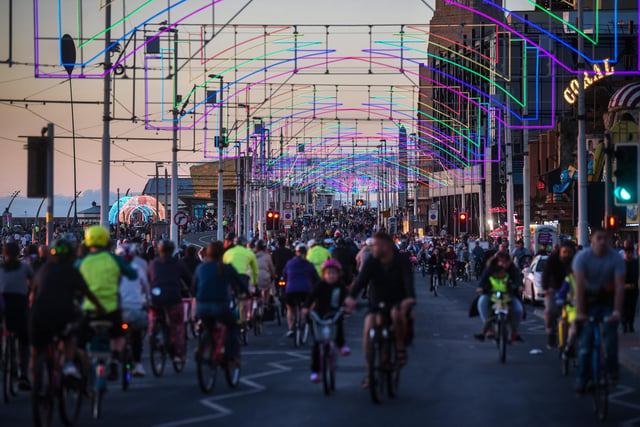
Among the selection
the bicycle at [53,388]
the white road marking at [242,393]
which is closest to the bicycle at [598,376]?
the white road marking at [242,393]

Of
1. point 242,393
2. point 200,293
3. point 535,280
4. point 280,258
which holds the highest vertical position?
point 280,258

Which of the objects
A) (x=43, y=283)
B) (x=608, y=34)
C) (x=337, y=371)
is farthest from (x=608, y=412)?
(x=608, y=34)

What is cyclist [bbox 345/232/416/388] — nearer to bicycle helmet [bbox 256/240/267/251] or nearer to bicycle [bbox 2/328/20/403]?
bicycle [bbox 2/328/20/403]

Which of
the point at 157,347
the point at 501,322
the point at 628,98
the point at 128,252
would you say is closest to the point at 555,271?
the point at 501,322

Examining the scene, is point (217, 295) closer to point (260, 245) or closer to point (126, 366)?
point (126, 366)

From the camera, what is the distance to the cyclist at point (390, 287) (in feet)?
40.9

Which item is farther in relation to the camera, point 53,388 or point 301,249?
point 301,249

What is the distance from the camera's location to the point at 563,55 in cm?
8444

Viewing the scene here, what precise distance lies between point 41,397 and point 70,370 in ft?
1.46

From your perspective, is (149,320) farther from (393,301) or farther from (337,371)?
(393,301)

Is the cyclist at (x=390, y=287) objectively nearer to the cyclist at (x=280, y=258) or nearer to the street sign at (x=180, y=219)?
the cyclist at (x=280, y=258)

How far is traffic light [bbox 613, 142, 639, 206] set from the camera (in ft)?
53.7

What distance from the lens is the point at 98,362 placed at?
1163 cm

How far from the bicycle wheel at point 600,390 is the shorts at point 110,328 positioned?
4852mm
